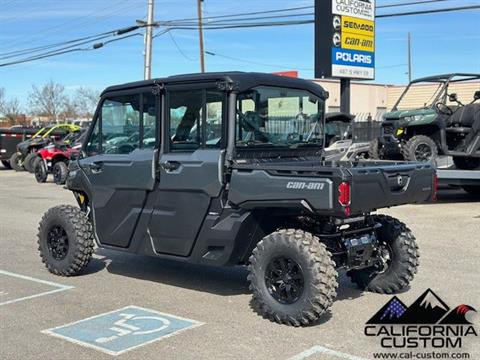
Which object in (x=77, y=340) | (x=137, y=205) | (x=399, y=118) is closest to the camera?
(x=77, y=340)

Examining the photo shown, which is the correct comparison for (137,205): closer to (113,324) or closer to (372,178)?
(113,324)

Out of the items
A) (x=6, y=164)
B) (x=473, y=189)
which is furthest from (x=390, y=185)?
(x=6, y=164)

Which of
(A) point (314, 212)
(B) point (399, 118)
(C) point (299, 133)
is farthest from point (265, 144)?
(B) point (399, 118)

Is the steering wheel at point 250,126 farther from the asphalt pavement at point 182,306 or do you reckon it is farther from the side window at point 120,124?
the asphalt pavement at point 182,306

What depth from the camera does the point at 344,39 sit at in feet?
64.6

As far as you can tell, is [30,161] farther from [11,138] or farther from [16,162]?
[11,138]

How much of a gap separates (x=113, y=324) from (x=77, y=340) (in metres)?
0.47

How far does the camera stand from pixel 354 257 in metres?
5.86

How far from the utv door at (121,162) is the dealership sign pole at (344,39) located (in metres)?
13.3

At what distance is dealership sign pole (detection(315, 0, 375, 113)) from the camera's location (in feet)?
63.6

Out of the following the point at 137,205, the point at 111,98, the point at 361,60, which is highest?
the point at 361,60

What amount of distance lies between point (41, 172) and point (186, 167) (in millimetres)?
16602

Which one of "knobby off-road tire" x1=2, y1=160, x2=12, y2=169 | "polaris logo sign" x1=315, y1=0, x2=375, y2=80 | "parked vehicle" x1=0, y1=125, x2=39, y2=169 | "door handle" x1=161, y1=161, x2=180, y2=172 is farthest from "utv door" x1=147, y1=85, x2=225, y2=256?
"knobby off-road tire" x1=2, y1=160, x2=12, y2=169

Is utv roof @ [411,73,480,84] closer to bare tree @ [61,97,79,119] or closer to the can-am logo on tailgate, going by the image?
the can-am logo on tailgate
